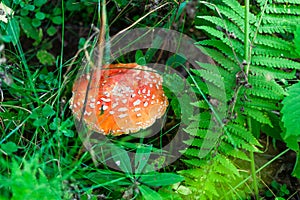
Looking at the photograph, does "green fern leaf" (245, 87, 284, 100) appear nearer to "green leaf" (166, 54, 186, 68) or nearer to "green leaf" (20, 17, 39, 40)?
"green leaf" (166, 54, 186, 68)

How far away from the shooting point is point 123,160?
8.89ft

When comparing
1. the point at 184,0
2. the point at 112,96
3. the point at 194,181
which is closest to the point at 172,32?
the point at 184,0

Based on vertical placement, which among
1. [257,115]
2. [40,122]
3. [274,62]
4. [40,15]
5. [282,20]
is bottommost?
[40,122]

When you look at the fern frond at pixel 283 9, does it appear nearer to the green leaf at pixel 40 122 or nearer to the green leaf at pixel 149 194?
the green leaf at pixel 149 194

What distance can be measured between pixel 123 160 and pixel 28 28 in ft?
5.44

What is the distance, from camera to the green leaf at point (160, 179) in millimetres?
2574

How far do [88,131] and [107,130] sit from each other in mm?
144

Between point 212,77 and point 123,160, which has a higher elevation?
point 212,77

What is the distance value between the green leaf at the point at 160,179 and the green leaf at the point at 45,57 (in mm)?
1597

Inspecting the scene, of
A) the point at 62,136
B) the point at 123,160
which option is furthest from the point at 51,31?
the point at 123,160

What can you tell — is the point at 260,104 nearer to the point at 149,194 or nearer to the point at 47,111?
the point at 149,194

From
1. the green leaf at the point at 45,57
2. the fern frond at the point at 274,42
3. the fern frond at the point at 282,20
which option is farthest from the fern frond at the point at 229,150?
the green leaf at the point at 45,57

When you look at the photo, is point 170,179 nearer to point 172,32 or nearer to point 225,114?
point 225,114

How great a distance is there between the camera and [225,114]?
2.75 metres
